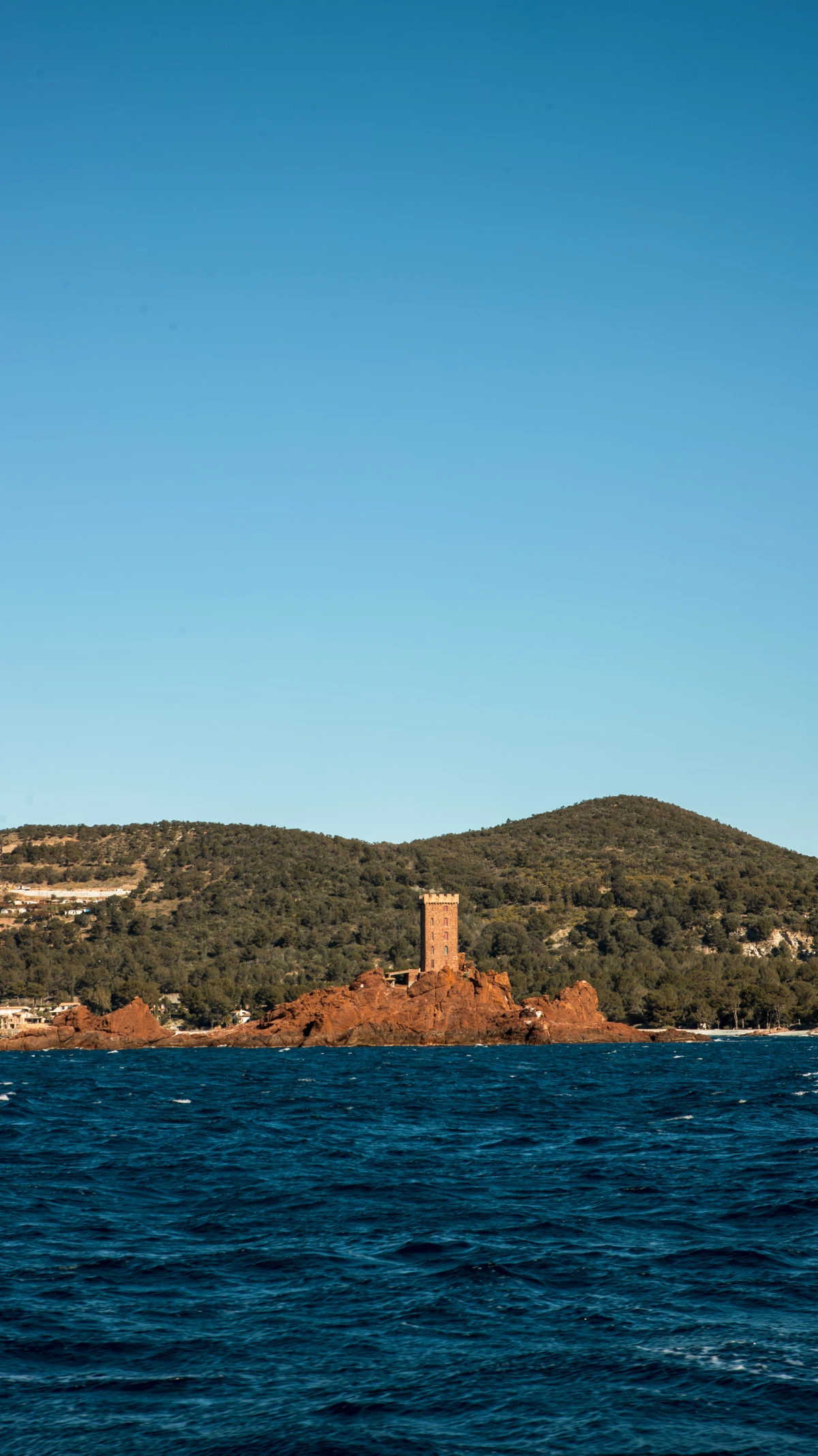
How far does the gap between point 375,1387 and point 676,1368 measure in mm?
4960

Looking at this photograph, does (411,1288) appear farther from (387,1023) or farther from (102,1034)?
(387,1023)

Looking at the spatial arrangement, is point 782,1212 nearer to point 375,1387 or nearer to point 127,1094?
point 375,1387

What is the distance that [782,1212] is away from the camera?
3647 cm

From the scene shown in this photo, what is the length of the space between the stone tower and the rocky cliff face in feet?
35.5

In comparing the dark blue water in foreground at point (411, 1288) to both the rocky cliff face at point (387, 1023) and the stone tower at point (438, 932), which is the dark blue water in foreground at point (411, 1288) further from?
the stone tower at point (438, 932)

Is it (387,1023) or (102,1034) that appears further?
(387,1023)

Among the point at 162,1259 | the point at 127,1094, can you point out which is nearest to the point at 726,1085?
the point at 127,1094

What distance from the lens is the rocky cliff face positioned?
139500mm

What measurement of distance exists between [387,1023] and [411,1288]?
11915 cm

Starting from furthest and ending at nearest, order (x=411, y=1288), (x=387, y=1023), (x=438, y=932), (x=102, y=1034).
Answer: (x=438, y=932)
(x=387, y=1023)
(x=102, y=1034)
(x=411, y=1288)

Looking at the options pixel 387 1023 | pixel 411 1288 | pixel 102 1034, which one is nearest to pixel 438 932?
pixel 387 1023

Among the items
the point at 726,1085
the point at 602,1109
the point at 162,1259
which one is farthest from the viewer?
the point at 726,1085

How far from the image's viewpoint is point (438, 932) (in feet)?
532

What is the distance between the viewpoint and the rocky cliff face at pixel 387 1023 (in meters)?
140
